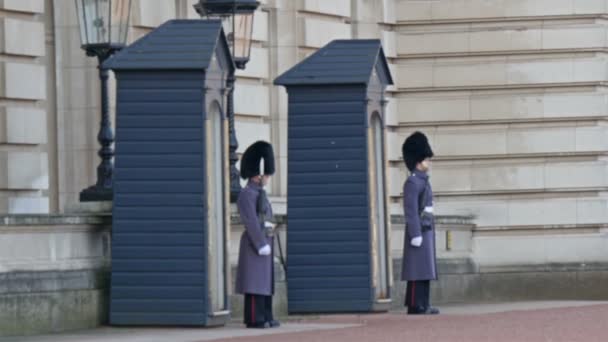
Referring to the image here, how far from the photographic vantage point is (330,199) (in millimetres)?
19391

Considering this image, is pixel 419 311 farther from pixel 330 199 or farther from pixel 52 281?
pixel 52 281

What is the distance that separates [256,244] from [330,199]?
1.47 m

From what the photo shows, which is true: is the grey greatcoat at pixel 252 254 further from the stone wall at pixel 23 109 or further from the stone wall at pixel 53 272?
the stone wall at pixel 23 109

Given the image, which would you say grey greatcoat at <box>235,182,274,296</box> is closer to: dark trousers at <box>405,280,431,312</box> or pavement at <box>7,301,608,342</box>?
pavement at <box>7,301,608,342</box>

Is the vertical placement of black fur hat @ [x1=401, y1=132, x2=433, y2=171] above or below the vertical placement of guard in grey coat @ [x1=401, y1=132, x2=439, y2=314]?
above

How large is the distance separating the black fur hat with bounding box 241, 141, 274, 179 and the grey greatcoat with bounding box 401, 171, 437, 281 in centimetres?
233

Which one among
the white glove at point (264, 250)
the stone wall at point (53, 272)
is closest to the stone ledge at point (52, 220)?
the stone wall at point (53, 272)

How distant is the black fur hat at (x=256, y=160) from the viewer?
18.2 metres

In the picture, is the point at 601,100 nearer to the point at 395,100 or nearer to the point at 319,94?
the point at 395,100

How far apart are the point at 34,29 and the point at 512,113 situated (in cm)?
710

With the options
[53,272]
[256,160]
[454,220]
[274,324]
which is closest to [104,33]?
[256,160]

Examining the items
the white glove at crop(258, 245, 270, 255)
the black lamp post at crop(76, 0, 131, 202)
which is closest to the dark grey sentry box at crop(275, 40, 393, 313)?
the white glove at crop(258, 245, 270, 255)

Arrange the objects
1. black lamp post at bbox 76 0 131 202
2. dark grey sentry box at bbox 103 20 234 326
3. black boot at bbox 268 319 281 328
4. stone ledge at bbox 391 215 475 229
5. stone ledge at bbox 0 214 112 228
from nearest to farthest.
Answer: stone ledge at bbox 0 214 112 228
dark grey sentry box at bbox 103 20 234 326
black lamp post at bbox 76 0 131 202
black boot at bbox 268 319 281 328
stone ledge at bbox 391 215 475 229

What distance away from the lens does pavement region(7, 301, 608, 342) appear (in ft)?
54.0
